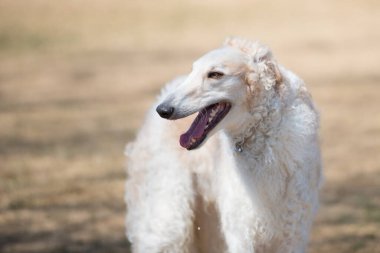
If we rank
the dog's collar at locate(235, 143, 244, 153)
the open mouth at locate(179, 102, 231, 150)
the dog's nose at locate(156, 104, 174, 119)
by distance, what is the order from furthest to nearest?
the dog's collar at locate(235, 143, 244, 153), the open mouth at locate(179, 102, 231, 150), the dog's nose at locate(156, 104, 174, 119)

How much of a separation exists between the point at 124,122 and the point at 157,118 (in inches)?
256

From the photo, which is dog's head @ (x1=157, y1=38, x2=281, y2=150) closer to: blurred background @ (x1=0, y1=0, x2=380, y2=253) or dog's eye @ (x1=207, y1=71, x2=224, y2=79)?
dog's eye @ (x1=207, y1=71, x2=224, y2=79)

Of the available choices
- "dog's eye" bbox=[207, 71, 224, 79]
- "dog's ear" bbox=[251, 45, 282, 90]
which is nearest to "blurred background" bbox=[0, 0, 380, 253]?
"dog's ear" bbox=[251, 45, 282, 90]

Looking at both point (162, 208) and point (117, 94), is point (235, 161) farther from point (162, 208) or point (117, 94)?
point (117, 94)

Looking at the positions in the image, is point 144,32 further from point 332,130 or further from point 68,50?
point 332,130

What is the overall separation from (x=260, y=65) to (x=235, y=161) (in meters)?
0.55

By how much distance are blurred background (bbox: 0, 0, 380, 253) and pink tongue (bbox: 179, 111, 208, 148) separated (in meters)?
2.63

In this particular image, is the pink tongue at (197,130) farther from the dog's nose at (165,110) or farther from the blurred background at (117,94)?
the blurred background at (117,94)

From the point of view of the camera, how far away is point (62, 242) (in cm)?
731

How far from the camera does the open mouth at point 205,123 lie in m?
4.62

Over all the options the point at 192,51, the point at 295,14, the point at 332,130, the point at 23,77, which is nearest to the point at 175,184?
the point at 332,130

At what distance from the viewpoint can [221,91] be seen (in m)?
4.60

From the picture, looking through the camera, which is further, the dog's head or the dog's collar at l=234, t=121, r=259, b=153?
the dog's collar at l=234, t=121, r=259, b=153

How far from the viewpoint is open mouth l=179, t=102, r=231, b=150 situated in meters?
4.62
